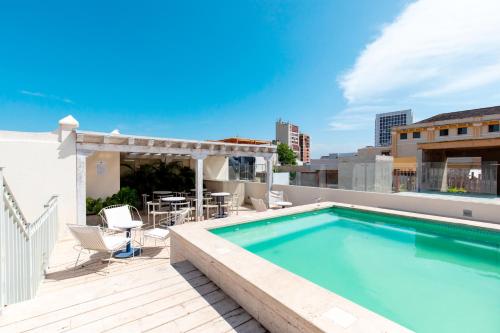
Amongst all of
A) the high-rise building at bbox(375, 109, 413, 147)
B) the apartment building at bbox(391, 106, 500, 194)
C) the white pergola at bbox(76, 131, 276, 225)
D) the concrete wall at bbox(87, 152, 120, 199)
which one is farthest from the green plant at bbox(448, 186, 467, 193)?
the high-rise building at bbox(375, 109, 413, 147)

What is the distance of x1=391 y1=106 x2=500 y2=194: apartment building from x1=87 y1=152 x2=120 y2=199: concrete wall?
45.9 ft

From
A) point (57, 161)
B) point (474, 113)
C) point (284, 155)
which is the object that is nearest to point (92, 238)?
point (57, 161)

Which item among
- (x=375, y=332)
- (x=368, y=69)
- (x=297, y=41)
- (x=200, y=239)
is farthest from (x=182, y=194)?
(x=375, y=332)

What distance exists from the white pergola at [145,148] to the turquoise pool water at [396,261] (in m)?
4.32

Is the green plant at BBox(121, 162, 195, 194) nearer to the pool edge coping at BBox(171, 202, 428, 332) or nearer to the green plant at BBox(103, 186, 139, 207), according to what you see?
the green plant at BBox(103, 186, 139, 207)

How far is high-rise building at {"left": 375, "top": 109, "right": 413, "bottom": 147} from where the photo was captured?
10324cm

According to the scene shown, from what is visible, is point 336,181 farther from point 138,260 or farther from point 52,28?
point 52,28

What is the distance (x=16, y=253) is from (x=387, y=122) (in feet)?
431

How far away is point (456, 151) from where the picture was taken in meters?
15.4

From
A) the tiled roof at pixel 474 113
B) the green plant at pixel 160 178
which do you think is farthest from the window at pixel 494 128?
the green plant at pixel 160 178

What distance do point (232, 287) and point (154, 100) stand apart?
24.8 m

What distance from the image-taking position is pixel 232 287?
9.31 feet

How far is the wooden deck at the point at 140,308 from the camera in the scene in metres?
2.23

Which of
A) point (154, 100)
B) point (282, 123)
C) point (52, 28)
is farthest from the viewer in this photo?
point (282, 123)
